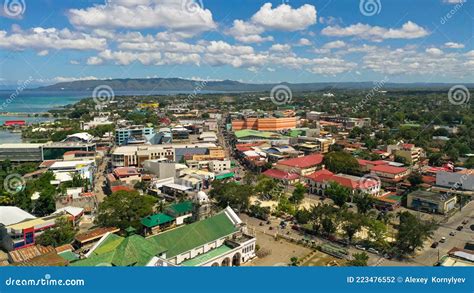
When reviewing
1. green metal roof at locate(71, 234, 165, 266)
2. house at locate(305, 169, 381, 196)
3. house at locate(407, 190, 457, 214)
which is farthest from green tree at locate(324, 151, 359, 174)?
green metal roof at locate(71, 234, 165, 266)

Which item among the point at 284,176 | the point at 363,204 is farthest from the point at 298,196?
the point at 284,176

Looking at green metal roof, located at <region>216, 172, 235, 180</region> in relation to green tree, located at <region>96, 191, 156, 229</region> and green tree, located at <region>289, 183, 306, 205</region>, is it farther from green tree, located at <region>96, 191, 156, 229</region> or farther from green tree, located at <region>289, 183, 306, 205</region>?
green tree, located at <region>96, 191, 156, 229</region>

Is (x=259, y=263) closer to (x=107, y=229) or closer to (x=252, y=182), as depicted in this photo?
(x=107, y=229)

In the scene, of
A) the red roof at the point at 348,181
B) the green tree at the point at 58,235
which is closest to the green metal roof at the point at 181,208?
the green tree at the point at 58,235

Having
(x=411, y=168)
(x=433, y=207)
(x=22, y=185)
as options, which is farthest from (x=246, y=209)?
(x=411, y=168)

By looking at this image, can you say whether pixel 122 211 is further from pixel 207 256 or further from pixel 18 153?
pixel 18 153
